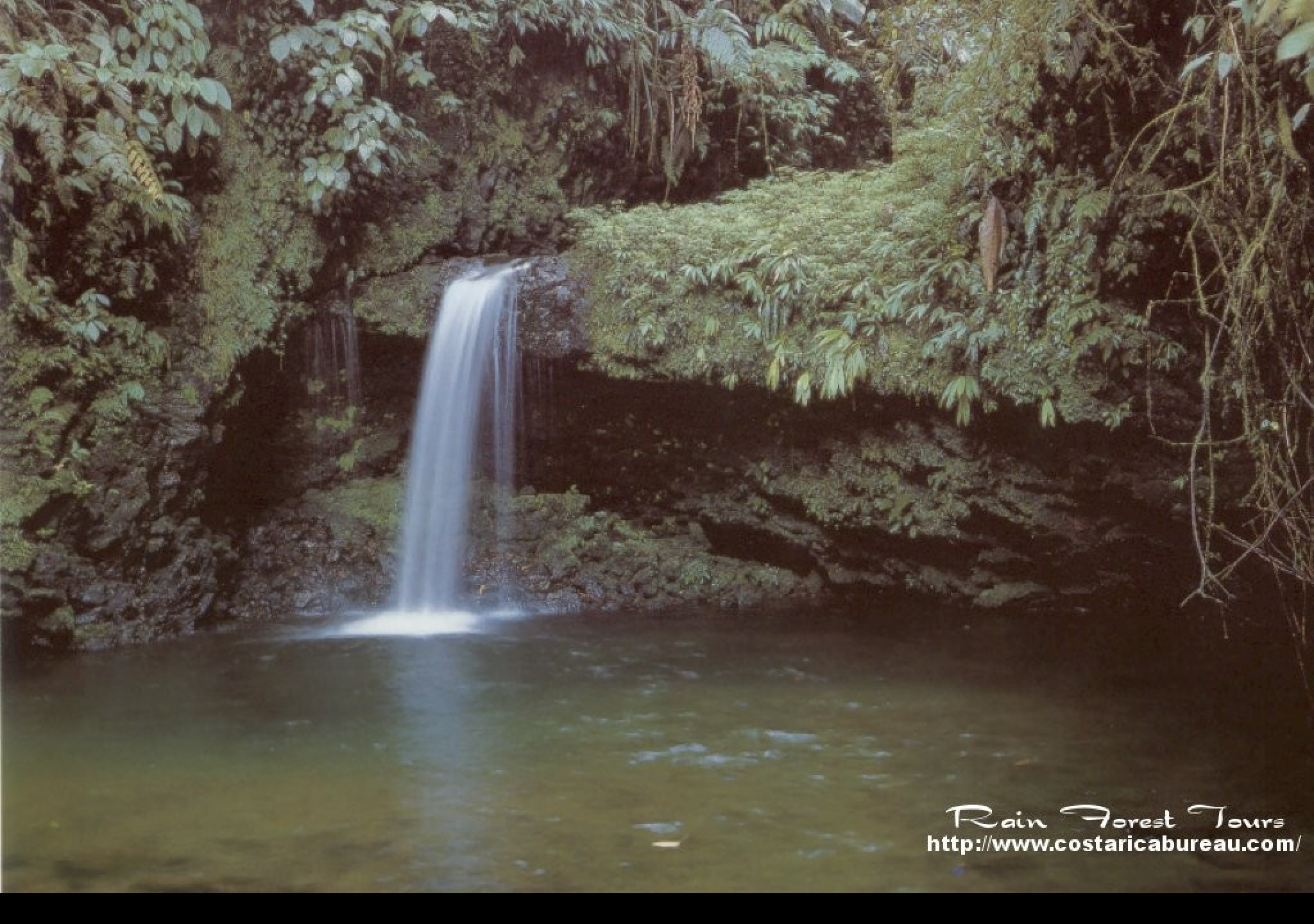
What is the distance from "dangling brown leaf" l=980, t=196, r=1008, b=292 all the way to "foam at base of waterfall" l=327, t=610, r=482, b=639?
429 centimetres

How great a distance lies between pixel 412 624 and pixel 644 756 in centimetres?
335

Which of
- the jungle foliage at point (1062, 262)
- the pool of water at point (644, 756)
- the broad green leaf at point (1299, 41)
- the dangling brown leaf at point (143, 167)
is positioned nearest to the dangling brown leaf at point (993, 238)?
the jungle foliage at point (1062, 262)

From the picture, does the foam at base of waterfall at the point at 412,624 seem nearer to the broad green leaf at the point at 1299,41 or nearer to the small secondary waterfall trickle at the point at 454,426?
the small secondary waterfall trickle at the point at 454,426

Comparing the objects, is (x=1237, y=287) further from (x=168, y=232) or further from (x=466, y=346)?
(x=168, y=232)

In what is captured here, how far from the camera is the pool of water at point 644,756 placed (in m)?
4.22

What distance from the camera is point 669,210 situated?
9.43 meters

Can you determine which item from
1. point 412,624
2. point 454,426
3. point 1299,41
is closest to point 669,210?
point 454,426

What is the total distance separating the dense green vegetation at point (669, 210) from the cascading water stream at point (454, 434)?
0.70m

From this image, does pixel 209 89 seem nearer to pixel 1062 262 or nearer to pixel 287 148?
pixel 287 148

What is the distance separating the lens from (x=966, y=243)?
7.09m

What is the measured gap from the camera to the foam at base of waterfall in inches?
314

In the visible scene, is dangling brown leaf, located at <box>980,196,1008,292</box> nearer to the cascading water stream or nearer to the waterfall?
the cascading water stream

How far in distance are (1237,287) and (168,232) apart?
269 inches
